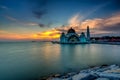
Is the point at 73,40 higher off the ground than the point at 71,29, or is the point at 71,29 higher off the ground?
the point at 71,29

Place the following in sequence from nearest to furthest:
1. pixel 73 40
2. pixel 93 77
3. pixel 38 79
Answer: pixel 93 77 < pixel 38 79 < pixel 73 40

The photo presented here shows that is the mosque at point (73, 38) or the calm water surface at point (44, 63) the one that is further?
the mosque at point (73, 38)

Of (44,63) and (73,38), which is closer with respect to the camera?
(44,63)

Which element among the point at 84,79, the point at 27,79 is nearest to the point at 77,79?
the point at 84,79

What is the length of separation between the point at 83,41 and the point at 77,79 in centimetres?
8765

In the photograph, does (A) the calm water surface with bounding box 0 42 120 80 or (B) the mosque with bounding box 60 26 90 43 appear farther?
(B) the mosque with bounding box 60 26 90 43

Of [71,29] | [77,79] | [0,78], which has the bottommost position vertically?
[0,78]

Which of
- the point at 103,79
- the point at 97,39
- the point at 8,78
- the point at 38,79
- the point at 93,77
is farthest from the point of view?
the point at 97,39

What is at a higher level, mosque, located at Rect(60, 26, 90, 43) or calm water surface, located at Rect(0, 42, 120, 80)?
mosque, located at Rect(60, 26, 90, 43)

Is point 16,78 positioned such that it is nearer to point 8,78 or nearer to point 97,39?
point 8,78

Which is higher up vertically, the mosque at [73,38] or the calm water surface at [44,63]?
the mosque at [73,38]

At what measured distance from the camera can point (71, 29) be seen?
93.6 metres

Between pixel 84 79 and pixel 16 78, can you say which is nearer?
pixel 84 79

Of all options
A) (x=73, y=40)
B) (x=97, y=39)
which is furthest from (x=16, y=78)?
(x=97, y=39)
